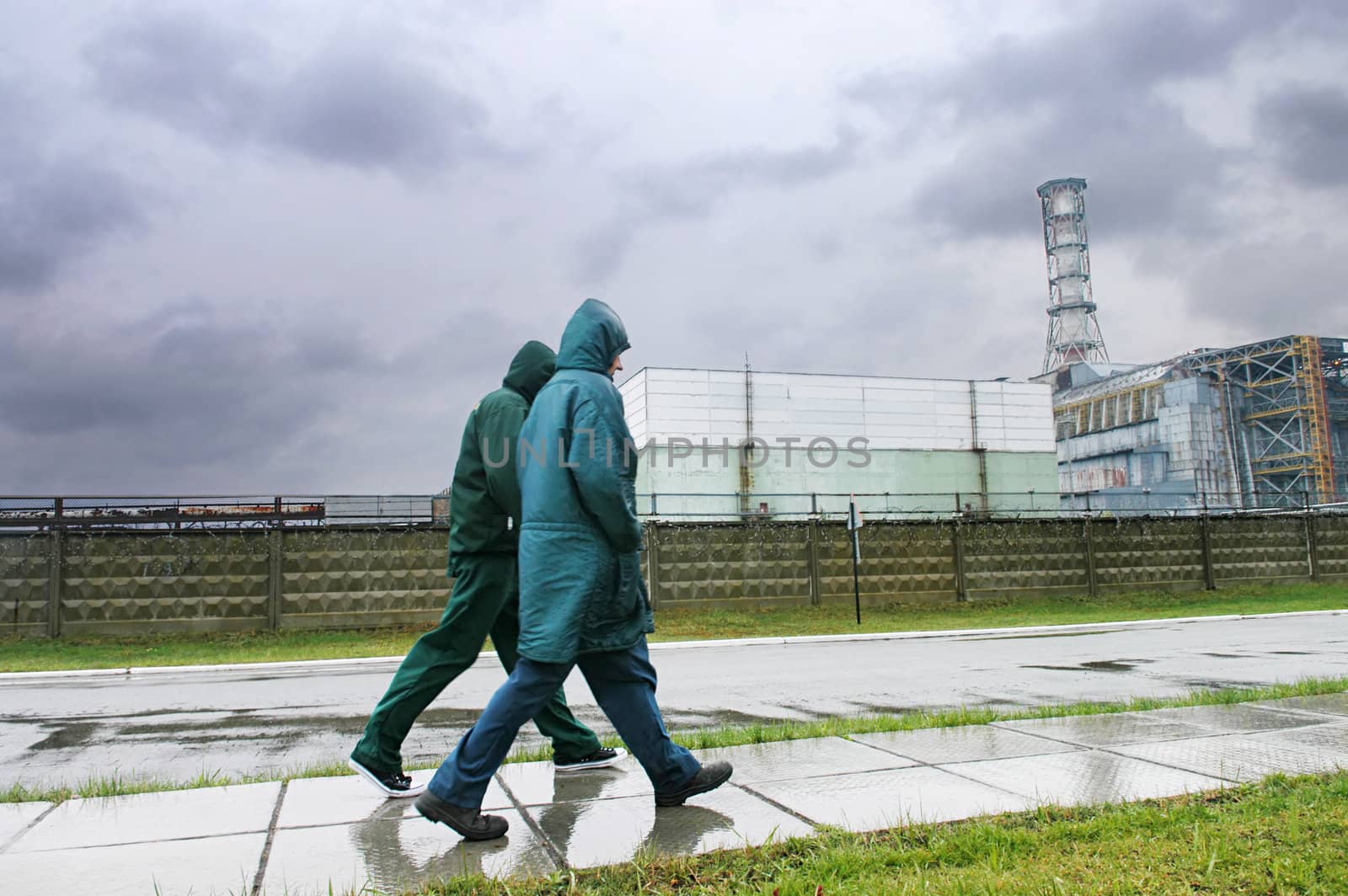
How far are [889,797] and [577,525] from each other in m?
1.69

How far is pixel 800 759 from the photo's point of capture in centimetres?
489

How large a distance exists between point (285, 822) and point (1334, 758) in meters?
4.56

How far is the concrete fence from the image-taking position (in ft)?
56.6

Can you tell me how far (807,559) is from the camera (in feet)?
69.3

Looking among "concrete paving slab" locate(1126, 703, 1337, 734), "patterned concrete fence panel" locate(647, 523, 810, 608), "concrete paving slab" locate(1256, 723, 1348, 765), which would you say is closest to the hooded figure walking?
"concrete paving slab" locate(1256, 723, 1348, 765)

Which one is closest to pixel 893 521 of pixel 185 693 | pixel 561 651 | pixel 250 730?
pixel 185 693

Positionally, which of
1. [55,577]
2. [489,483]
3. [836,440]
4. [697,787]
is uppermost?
[836,440]

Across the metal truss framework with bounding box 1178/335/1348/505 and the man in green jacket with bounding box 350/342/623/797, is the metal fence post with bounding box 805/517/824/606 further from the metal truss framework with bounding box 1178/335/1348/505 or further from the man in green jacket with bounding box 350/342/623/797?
the metal truss framework with bounding box 1178/335/1348/505

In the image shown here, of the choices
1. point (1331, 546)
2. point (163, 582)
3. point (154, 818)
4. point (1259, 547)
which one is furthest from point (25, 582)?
point (1331, 546)

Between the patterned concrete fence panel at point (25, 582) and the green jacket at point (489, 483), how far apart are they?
628 inches

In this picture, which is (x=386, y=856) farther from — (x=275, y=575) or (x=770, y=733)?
(x=275, y=575)

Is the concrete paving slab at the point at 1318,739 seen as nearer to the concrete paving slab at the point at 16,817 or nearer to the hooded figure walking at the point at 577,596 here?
the hooded figure walking at the point at 577,596

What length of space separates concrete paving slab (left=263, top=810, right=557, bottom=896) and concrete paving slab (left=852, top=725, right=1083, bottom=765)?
2117 millimetres

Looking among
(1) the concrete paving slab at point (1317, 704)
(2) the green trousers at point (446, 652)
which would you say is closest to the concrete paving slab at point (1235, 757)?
(1) the concrete paving slab at point (1317, 704)
